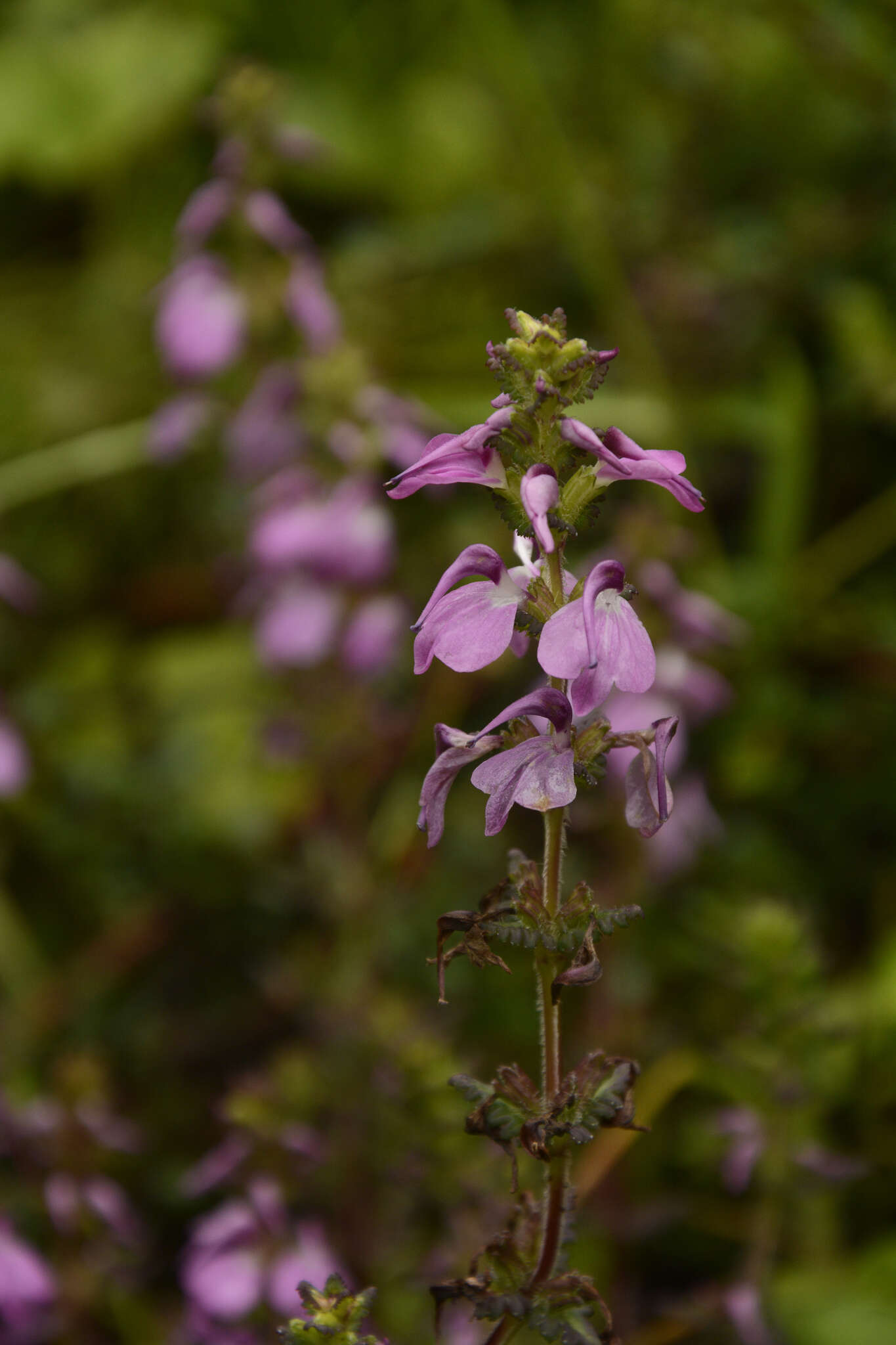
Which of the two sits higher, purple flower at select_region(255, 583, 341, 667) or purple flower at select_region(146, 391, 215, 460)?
purple flower at select_region(146, 391, 215, 460)

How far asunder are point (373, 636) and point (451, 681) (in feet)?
1.62

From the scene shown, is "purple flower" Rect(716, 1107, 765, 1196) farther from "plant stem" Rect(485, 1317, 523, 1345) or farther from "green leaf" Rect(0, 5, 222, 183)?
"green leaf" Rect(0, 5, 222, 183)

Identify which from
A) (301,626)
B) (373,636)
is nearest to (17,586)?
(301,626)

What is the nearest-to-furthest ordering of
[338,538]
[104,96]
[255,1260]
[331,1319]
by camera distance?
[331,1319] < [255,1260] < [338,538] < [104,96]

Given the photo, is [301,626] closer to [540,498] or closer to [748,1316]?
[748,1316]

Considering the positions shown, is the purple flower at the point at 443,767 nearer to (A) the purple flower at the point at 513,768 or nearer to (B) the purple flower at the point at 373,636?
(A) the purple flower at the point at 513,768

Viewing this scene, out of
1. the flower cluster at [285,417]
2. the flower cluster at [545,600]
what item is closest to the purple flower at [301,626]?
the flower cluster at [285,417]

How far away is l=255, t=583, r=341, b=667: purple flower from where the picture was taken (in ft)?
6.76

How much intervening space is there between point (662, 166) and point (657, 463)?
2.60 meters

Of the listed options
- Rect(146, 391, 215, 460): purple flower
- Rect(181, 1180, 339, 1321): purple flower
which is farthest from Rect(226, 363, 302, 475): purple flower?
Rect(181, 1180, 339, 1321): purple flower

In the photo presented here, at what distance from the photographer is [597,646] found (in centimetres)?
73

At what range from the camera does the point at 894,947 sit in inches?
76.7

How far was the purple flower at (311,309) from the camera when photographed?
2.17 m

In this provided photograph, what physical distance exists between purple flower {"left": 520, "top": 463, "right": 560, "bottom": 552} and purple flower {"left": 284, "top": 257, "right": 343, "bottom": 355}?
4.94 ft
